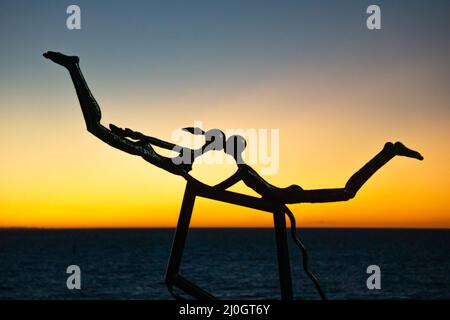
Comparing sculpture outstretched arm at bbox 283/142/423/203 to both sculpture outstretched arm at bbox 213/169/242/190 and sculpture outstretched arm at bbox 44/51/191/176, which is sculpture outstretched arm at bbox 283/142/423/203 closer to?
sculpture outstretched arm at bbox 213/169/242/190

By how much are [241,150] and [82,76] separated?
1.15 metres

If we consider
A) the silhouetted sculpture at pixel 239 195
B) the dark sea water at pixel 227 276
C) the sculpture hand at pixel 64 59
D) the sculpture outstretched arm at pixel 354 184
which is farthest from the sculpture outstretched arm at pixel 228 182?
the dark sea water at pixel 227 276

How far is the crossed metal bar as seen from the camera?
4305 millimetres

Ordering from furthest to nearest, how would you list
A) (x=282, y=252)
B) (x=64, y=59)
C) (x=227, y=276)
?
(x=227, y=276)
(x=282, y=252)
(x=64, y=59)

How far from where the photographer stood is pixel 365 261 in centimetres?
9669

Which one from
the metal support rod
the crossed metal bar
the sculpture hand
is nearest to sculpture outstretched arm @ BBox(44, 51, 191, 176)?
the sculpture hand

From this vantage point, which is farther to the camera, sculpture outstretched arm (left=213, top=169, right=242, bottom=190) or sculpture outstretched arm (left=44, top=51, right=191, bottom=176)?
sculpture outstretched arm (left=213, top=169, right=242, bottom=190)

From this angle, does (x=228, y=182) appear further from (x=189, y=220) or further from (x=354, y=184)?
(x=354, y=184)

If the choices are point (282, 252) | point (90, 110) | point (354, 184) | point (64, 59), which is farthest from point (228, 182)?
point (64, 59)

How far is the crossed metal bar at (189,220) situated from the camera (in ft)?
14.1

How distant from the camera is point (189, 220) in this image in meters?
4.41

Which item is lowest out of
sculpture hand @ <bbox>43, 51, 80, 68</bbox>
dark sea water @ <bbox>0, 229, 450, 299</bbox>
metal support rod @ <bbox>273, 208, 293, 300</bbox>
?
dark sea water @ <bbox>0, 229, 450, 299</bbox>

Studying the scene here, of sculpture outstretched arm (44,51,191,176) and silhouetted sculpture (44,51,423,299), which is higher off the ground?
sculpture outstretched arm (44,51,191,176)
